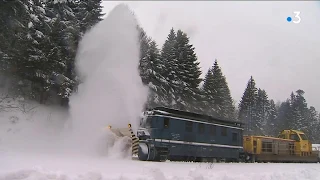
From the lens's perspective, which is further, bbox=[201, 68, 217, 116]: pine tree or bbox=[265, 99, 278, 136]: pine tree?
bbox=[265, 99, 278, 136]: pine tree

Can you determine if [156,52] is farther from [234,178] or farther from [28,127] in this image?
[234,178]

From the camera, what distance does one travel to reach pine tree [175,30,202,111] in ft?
111

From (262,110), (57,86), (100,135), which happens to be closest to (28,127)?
(57,86)

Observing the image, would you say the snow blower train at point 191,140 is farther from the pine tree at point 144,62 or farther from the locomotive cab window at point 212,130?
the pine tree at point 144,62

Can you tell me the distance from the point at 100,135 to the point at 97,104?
10.3 ft

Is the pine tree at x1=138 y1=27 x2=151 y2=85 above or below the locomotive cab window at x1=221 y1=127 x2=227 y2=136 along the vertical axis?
above

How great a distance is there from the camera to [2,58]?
19.6 m

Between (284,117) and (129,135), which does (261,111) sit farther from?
(129,135)

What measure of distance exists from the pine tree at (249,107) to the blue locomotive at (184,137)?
38798mm

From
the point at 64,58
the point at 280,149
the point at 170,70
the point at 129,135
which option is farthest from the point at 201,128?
the point at 170,70

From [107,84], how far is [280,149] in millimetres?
15040

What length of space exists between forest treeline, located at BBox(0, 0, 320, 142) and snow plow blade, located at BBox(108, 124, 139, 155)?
765cm

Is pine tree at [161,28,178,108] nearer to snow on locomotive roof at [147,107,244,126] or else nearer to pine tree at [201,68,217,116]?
pine tree at [201,68,217,116]

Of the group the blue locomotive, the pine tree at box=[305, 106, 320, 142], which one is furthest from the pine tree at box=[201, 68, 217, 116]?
the blue locomotive
